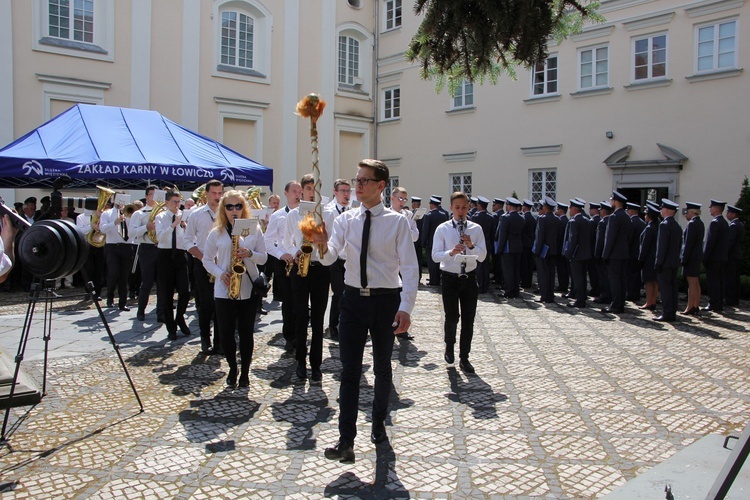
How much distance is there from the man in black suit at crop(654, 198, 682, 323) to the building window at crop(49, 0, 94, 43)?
18.7 m

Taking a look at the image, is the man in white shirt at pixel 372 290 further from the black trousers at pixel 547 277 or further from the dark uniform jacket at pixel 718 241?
the dark uniform jacket at pixel 718 241

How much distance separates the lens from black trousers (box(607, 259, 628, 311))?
37.5ft

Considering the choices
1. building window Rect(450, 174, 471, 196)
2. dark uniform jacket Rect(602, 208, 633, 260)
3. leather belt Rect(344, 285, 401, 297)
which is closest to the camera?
leather belt Rect(344, 285, 401, 297)

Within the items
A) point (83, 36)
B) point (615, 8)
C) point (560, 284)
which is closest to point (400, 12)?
point (615, 8)

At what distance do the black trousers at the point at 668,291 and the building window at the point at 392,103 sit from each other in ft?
56.0

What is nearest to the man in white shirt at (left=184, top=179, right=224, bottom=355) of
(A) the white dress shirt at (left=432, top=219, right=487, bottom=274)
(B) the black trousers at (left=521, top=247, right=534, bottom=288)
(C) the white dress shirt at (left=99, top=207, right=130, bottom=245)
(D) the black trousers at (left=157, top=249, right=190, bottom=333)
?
(D) the black trousers at (left=157, top=249, right=190, bottom=333)

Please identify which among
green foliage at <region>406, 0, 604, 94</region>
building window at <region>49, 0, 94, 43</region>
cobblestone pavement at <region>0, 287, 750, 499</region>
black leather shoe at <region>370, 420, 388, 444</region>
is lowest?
cobblestone pavement at <region>0, 287, 750, 499</region>

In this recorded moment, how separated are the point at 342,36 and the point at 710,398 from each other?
23.3 meters

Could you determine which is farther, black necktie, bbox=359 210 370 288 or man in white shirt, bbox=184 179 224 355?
man in white shirt, bbox=184 179 224 355

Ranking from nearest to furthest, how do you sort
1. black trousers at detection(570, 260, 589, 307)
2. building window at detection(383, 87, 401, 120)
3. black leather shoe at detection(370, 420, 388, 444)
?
black leather shoe at detection(370, 420, 388, 444) < black trousers at detection(570, 260, 589, 307) < building window at detection(383, 87, 401, 120)

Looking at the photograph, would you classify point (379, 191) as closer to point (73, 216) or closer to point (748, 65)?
point (73, 216)

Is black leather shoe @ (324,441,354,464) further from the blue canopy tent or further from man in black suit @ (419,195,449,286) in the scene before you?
man in black suit @ (419,195,449,286)

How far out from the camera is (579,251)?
12.3m

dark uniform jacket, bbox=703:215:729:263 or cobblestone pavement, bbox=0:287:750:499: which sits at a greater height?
dark uniform jacket, bbox=703:215:729:263
